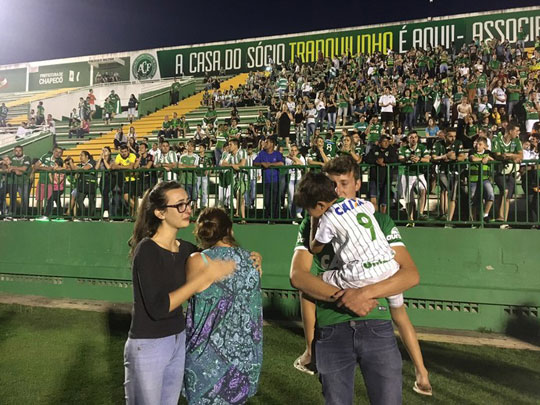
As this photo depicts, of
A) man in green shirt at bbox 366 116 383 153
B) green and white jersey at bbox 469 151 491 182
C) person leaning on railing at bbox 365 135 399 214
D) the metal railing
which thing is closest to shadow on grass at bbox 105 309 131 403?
the metal railing

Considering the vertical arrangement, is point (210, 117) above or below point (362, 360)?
above

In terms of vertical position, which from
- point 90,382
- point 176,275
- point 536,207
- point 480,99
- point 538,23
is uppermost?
point 538,23

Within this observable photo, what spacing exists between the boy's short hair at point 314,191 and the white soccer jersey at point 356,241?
94 mm

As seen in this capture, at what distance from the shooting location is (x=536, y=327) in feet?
23.4

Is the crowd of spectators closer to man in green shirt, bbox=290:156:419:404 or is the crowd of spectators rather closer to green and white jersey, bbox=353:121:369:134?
green and white jersey, bbox=353:121:369:134

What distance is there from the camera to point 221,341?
249 centimetres

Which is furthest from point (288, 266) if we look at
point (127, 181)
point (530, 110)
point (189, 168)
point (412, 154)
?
point (530, 110)

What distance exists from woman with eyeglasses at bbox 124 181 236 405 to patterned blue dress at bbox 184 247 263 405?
0.06 meters

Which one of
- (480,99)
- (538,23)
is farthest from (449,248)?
(538,23)

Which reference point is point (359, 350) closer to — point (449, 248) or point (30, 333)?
point (449, 248)

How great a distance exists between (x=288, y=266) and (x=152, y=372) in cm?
622

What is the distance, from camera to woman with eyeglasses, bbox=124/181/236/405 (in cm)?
231

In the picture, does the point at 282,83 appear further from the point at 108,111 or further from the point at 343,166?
the point at 343,166

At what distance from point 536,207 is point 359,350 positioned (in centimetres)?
656
